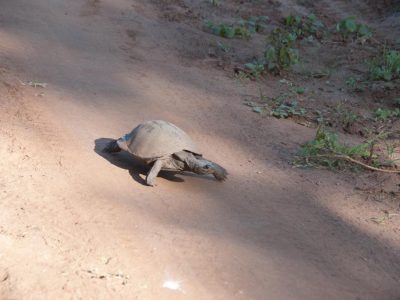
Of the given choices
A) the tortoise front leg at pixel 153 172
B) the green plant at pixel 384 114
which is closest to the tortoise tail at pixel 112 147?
the tortoise front leg at pixel 153 172

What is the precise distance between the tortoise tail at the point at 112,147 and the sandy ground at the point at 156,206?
8cm

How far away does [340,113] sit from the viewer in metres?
7.21

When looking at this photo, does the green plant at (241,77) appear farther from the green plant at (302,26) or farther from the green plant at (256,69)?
the green plant at (302,26)

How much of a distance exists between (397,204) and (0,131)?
3914 millimetres

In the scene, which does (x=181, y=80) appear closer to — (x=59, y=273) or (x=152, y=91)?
(x=152, y=91)

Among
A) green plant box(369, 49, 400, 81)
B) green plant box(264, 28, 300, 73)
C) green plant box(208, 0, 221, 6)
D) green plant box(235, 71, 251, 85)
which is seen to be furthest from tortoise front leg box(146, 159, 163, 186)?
green plant box(208, 0, 221, 6)

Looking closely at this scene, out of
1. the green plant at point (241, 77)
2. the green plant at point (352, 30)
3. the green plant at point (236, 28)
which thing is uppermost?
the green plant at point (352, 30)

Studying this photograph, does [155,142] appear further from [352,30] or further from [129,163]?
[352,30]

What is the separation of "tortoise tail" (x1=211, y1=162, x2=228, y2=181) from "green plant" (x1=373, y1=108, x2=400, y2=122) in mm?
3410

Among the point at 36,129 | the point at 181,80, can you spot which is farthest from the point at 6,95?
the point at 181,80

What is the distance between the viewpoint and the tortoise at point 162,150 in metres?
4.60

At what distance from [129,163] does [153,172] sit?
1.58ft

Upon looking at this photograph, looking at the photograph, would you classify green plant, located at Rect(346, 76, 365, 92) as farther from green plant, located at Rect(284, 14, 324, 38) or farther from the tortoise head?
the tortoise head

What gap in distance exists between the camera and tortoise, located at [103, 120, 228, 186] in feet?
15.1
